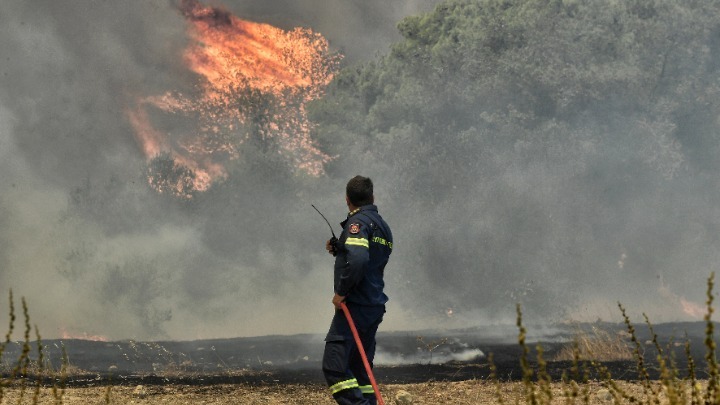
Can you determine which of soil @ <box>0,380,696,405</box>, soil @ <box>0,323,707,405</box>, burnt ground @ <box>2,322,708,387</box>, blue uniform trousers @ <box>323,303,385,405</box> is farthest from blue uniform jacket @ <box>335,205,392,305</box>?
burnt ground @ <box>2,322,708,387</box>

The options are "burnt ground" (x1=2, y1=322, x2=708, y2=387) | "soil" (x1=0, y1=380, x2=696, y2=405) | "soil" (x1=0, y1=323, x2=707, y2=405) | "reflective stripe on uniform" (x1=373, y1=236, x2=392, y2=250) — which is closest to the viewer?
"reflective stripe on uniform" (x1=373, y1=236, x2=392, y2=250)

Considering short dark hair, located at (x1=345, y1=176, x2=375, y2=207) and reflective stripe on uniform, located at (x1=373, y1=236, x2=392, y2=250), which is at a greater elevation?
short dark hair, located at (x1=345, y1=176, x2=375, y2=207)

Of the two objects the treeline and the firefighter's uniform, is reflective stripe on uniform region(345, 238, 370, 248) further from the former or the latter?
the treeline

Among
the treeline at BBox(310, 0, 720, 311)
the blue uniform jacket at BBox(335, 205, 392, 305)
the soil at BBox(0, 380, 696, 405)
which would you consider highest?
the treeline at BBox(310, 0, 720, 311)

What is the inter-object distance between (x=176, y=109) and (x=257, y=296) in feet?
27.6

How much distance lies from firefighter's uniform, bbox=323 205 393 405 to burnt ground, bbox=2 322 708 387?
386 centimetres

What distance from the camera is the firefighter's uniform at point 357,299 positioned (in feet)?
22.5

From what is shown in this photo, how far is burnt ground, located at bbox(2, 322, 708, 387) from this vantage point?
44.9ft

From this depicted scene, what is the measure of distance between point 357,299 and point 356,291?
6 cm

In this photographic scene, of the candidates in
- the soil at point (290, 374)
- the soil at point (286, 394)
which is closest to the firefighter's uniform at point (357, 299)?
the soil at point (290, 374)

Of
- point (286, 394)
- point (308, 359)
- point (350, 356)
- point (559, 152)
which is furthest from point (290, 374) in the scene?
point (559, 152)

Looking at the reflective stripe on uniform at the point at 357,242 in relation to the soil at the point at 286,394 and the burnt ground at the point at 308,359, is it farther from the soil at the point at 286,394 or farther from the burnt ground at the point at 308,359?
the burnt ground at the point at 308,359

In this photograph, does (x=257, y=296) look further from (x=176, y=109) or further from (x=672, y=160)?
(x=672, y=160)

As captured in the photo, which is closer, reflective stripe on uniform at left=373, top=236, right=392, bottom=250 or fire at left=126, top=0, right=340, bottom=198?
reflective stripe on uniform at left=373, top=236, right=392, bottom=250
